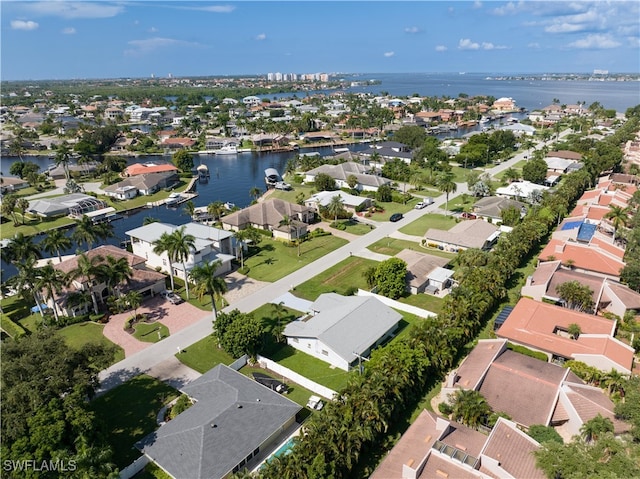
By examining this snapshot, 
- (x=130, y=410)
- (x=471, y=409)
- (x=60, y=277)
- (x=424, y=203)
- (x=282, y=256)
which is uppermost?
(x=60, y=277)

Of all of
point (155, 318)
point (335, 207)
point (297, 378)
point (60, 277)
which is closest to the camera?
point (297, 378)

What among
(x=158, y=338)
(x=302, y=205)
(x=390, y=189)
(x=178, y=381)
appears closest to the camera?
(x=178, y=381)

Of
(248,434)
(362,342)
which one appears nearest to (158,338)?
(248,434)

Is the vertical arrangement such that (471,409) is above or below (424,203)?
below

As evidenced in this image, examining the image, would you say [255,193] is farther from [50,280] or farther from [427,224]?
[50,280]

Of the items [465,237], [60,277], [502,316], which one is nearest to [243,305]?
[60,277]

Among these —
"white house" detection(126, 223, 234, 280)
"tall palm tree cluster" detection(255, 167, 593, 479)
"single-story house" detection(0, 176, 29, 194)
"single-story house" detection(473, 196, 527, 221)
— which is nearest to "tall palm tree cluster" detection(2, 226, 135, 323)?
"white house" detection(126, 223, 234, 280)

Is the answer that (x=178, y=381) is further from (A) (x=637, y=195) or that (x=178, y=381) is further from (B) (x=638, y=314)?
(A) (x=637, y=195)

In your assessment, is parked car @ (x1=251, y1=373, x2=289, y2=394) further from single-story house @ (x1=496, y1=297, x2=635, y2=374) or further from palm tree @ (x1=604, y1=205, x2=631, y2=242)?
palm tree @ (x1=604, y1=205, x2=631, y2=242)
